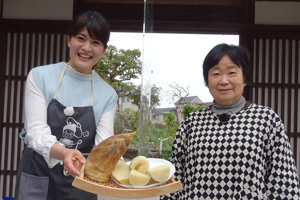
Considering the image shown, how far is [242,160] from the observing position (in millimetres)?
1658

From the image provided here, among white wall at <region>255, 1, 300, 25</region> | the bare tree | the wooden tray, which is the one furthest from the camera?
the bare tree

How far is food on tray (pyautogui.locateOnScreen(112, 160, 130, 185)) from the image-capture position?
134 centimetres

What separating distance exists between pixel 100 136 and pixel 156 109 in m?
2.71

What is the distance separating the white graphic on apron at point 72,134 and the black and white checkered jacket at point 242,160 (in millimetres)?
699

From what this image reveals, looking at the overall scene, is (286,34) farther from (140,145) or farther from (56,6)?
(56,6)

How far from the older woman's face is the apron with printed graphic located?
83 centimetres

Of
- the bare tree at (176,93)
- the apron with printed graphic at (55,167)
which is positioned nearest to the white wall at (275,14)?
the bare tree at (176,93)

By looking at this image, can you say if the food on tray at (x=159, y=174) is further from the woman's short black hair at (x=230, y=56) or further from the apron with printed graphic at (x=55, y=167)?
the woman's short black hair at (x=230, y=56)

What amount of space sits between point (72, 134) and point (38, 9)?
3113mm

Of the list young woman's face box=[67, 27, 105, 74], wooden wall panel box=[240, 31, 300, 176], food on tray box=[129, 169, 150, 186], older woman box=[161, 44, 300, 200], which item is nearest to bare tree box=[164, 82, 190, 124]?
wooden wall panel box=[240, 31, 300, 176]

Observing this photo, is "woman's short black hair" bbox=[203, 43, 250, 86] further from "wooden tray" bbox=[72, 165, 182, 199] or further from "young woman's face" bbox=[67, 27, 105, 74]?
"wooden tray" bbox=[72, 165, 182, 199]

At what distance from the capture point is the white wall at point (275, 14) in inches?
166

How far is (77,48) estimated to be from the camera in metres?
1.84

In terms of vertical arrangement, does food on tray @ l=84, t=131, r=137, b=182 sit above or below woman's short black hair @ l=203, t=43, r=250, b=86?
below
